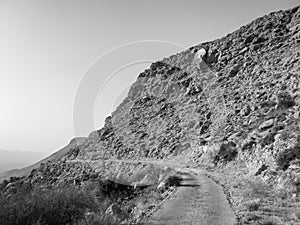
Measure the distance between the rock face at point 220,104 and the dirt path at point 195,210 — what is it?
21.5ft

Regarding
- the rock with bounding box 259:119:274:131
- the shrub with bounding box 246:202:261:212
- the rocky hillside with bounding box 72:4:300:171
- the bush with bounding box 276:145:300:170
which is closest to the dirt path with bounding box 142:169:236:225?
the shrub with bounding box 246:202:261:212

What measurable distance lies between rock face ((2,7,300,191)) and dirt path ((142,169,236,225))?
21.5ft

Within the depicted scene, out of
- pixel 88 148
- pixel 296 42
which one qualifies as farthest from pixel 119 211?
pixel 88 148

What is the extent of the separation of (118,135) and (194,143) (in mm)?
28343

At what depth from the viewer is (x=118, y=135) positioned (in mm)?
68312

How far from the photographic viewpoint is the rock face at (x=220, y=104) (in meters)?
27.6

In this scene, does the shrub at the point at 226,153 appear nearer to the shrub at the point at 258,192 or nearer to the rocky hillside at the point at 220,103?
the rocky hillside at the point at 220,103

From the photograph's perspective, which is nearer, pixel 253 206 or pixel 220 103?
pixel 253 206

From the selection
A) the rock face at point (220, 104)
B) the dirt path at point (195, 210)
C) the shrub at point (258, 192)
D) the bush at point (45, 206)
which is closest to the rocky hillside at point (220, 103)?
the rock face at point (220, 104)

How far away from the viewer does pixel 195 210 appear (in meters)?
12.5

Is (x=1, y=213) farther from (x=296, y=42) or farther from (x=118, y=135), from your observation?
(x=118, y=135)

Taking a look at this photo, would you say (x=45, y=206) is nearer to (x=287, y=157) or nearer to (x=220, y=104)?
(x=287, y=157)

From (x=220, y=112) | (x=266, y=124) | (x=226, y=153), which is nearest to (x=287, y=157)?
(x=266, y=124)

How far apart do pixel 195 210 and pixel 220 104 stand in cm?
3678
